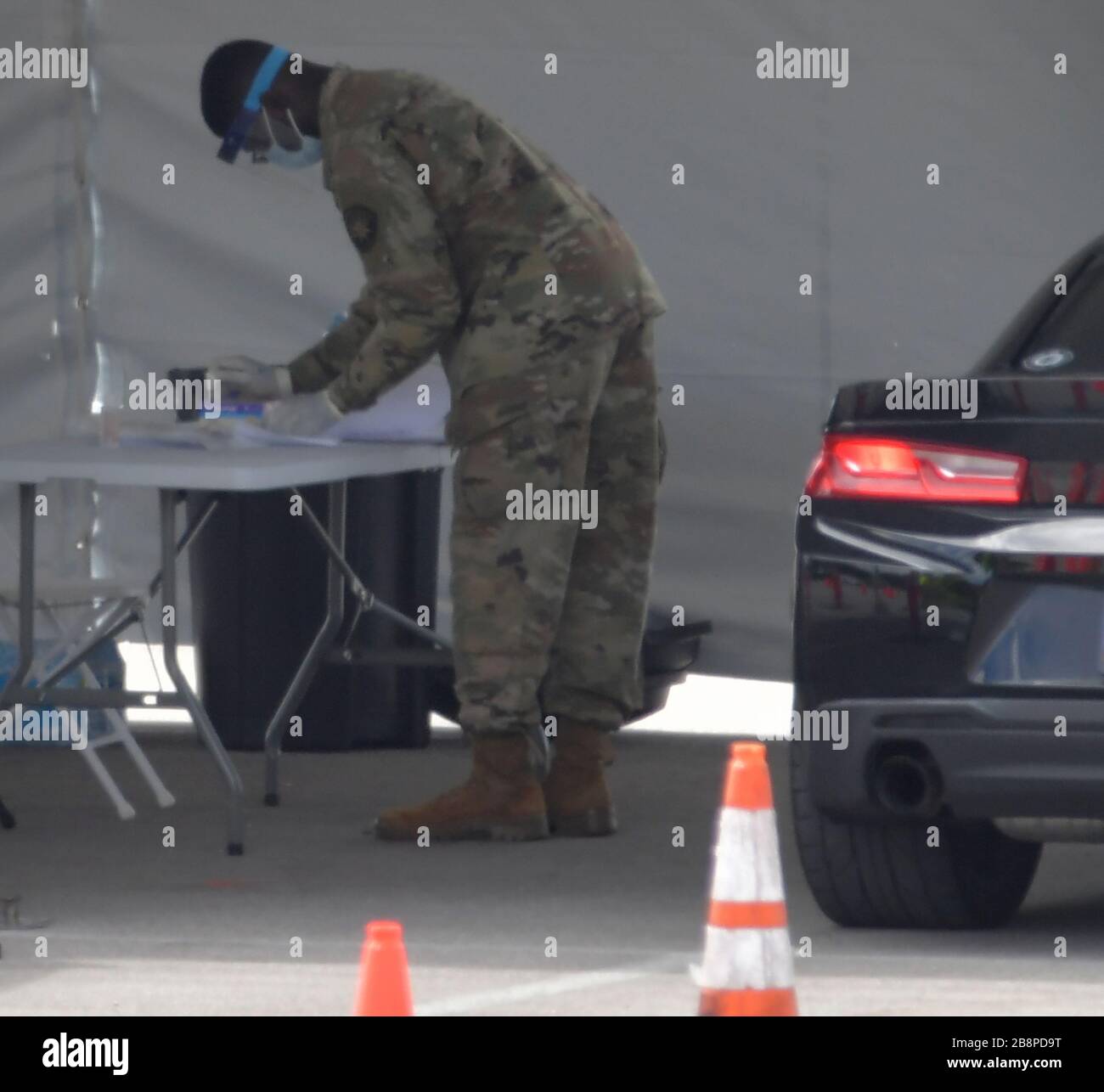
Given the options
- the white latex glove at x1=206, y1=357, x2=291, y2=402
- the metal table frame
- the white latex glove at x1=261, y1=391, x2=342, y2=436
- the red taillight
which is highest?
the white latex glove at x1=206, y1=357, x2=291, y2=402

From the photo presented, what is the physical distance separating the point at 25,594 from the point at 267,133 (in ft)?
4.34

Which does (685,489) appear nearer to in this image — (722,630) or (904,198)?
(722,630)

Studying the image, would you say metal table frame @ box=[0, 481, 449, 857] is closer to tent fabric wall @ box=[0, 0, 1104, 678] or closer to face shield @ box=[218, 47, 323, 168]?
face shield @ box=[218, 47, 323, 168]

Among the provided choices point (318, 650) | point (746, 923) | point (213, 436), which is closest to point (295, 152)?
point (213, 436)

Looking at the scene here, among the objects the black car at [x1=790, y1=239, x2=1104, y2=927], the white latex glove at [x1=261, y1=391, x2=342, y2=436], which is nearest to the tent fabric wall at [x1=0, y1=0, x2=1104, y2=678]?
the white latex glove at [x1=261, y1=391, x2=342, y2=436]

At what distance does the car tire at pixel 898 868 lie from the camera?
18.0 feet

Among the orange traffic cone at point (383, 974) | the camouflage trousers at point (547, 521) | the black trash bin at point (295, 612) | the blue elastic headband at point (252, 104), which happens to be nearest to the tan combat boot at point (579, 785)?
the camouflage trousers at point (547, 521)

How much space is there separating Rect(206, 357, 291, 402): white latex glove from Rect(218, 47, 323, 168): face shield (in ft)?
1.73

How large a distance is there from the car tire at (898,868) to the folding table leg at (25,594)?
2372 millimetres

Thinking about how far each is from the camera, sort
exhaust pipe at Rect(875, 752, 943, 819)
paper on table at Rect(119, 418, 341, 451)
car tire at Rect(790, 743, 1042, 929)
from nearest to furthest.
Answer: exhaust pipe at Rect(875, 752, 943, 819) → car tire at Rect(790, 743, 1042, 929) → paper on table at Rect(119, 418, 341, 451)

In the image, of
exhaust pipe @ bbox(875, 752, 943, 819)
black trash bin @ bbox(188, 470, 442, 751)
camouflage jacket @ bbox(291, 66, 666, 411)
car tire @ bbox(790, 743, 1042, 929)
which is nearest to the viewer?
exhaust pipe @ bbox(875, 752, 943, 819)

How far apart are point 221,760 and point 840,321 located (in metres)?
3.23

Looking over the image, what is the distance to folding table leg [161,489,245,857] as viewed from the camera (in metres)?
6.84

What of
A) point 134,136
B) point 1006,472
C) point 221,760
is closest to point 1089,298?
point 1006,472
